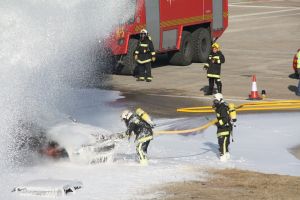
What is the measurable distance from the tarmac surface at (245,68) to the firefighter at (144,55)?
343 millimetres

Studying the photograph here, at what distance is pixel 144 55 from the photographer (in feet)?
93.4

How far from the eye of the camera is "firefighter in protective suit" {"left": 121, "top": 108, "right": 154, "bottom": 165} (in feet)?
57.3

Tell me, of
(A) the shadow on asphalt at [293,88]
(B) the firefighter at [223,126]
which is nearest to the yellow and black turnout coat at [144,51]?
(A) the shadow on asphalt at [293,88]

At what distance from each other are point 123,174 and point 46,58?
355 centimetres

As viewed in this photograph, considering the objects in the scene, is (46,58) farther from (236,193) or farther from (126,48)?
(126,48)

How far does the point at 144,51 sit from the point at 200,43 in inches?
190

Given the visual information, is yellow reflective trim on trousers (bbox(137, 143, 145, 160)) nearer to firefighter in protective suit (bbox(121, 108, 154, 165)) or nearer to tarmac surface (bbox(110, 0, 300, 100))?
firefighter in protective suit (bbox(121, 108, 154, 165))

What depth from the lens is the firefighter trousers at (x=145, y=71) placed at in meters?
28.6

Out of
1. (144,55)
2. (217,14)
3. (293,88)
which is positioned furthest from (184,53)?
(293,88)

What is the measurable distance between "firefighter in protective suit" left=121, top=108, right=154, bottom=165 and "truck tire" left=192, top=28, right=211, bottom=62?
50.0ft

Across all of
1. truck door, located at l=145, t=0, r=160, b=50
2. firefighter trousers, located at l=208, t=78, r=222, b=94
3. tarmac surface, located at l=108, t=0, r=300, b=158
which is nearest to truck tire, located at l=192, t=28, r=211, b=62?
tarmac surface, located at l=108, t=0, r=300, b=158

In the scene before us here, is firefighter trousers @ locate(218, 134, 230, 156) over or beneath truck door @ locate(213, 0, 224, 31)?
beneath

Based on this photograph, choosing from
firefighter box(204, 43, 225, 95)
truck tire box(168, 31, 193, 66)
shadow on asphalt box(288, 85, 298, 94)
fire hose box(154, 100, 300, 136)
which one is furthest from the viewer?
truck tire box(168, 31, 193, 66)

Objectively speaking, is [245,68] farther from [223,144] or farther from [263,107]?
[223,144]
